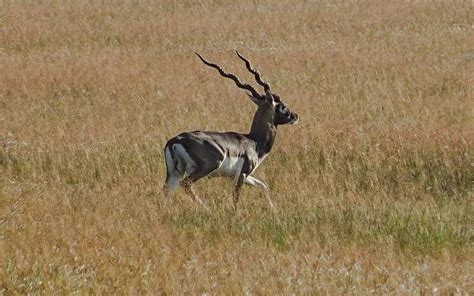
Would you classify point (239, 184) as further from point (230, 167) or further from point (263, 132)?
point (263, 132)

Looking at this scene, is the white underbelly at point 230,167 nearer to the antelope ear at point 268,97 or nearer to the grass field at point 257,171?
the grass field at point 257,171

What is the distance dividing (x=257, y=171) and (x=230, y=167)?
1.32 meters

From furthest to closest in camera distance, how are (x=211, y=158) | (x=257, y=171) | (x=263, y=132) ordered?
(x=257, y=171) < (x=263, y=132) < (x=211, y=158)

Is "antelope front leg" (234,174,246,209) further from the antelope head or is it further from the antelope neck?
the antelope head

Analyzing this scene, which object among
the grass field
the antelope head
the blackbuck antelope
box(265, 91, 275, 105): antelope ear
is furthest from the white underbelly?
box(265, 91, 275, 105): antelope ear

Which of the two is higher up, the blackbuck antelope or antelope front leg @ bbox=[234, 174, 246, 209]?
the blackbuck antelope

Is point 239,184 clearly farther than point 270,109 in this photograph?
No

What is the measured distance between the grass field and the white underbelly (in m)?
0.24

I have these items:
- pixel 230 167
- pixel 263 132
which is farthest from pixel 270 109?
pixel 230 167

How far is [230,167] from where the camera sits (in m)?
10.6

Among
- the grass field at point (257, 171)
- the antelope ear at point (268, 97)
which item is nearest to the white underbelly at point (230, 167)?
the grass field at point (257, 171)

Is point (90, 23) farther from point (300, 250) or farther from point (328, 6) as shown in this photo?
point (300, 250)

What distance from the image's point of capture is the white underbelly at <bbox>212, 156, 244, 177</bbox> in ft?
34.4

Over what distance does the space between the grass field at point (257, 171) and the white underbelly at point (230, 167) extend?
0.24 meters
